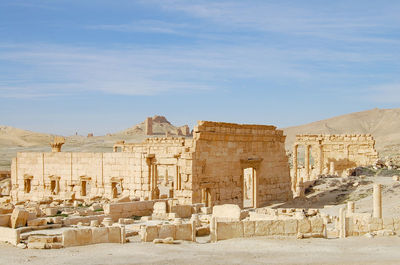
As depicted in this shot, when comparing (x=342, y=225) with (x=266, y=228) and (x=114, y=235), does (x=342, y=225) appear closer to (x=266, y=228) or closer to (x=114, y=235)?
(x=266, y=228)

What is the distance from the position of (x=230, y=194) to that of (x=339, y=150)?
53.1 ft

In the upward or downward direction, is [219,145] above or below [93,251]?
above

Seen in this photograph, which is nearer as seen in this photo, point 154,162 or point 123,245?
point 123,245

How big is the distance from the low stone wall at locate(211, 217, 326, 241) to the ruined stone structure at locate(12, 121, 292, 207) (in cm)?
799

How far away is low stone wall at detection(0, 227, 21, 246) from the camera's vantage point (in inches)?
536

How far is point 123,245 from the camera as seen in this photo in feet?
43.6

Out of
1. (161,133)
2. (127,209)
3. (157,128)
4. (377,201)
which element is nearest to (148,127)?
(161,133)

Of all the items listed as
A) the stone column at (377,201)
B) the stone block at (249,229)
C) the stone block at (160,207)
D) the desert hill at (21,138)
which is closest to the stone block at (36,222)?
the stone block at (160,207)

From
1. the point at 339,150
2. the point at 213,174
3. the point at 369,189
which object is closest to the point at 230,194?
the point at 213,174

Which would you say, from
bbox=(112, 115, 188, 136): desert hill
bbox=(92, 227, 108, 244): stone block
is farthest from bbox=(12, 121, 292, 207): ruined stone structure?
bbox=(112, 115, 188, 136): desert hill

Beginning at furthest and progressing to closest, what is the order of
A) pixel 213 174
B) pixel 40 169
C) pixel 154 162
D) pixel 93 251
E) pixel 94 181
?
1. pixel 40 169
2. pixel 94 181
3. pixel 154 162
4. pixel 213 174
5. pixel 93 251

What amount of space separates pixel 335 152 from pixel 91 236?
1101 inches

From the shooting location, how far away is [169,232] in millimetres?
14250

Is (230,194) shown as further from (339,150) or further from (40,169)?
(339,150)
